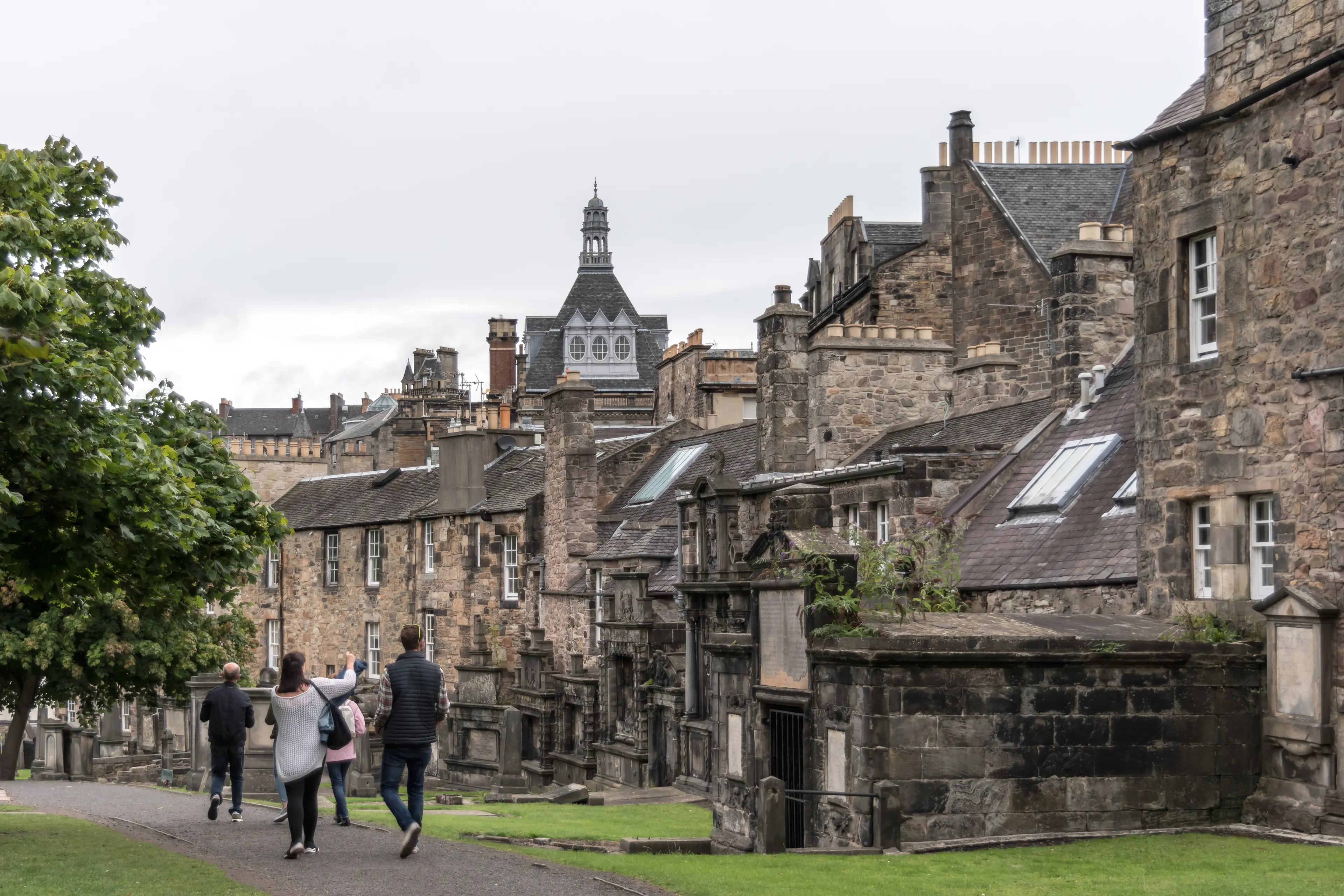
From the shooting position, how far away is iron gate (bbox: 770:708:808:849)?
16844 millimetres

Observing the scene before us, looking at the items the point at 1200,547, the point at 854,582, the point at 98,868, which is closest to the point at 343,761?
the point at 98,868

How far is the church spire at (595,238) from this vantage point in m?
106

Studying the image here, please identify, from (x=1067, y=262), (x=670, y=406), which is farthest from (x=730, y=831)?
(x=670, y=406)

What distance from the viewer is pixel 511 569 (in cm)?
4428

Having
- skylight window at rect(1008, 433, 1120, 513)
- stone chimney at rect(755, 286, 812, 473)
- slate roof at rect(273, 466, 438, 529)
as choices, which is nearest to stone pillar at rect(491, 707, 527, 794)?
stone chimney at rect(755, 286, 812, 473)

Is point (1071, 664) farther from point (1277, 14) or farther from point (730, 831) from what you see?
point (1277, 14)

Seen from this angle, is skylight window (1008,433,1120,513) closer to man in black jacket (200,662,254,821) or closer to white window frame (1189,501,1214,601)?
white window frame (1189,501,1214,601)

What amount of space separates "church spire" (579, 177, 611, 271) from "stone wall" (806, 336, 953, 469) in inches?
2889

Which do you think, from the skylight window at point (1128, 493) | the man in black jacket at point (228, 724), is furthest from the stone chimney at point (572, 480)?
the man in black jacket at point (228, 724)

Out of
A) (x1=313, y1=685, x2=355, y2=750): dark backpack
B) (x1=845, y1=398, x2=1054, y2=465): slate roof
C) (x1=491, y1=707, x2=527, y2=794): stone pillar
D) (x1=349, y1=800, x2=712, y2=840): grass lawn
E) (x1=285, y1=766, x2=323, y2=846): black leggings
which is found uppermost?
(x1=845, y1=398, x2=1054, y2=465): slate roof

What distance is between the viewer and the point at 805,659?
639 inches

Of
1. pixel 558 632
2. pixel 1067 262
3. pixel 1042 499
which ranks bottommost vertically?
pixel 558 632

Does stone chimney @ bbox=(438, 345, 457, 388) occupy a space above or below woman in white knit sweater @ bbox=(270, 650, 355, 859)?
above

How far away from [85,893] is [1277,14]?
13362 millimetres
